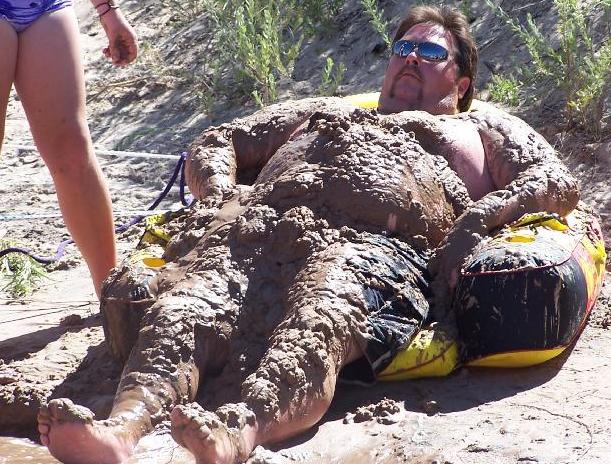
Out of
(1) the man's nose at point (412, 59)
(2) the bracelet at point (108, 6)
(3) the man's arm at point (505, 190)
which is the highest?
(2) the bracelet at point (108, 6)

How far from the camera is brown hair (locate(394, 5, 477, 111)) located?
16.6 ft

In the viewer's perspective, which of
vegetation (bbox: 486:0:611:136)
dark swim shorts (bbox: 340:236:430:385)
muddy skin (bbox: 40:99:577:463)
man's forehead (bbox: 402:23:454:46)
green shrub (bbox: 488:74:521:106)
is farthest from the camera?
green shrub (bbox: 488:74:521:106)

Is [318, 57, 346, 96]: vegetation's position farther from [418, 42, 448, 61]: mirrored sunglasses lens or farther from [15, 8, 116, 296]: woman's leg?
[15, 8, 116, 296]: woman's leg

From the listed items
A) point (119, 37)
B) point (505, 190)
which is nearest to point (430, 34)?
point (505, 190)

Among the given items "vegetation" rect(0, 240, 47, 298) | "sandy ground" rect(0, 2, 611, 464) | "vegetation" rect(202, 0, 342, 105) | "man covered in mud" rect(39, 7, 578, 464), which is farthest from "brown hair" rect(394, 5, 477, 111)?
"vegetation" rect(0, 240, 47, 298)

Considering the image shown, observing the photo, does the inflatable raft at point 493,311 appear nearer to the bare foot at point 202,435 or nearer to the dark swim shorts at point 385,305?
the dark swim shorts at point 385,305

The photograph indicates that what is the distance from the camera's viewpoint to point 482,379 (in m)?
3.87

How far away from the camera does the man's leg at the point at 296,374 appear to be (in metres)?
3.04

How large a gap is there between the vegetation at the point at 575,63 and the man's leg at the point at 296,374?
8.68 ft

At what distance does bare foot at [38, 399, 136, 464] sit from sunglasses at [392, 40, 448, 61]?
2.37m

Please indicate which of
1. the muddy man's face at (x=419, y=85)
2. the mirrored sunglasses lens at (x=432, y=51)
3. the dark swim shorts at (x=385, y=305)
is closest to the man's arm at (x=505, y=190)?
Result: the dark swim shorts at (x=385, y=305)

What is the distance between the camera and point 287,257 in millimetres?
3896

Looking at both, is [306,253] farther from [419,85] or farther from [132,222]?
[132,222]

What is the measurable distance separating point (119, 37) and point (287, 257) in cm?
123
